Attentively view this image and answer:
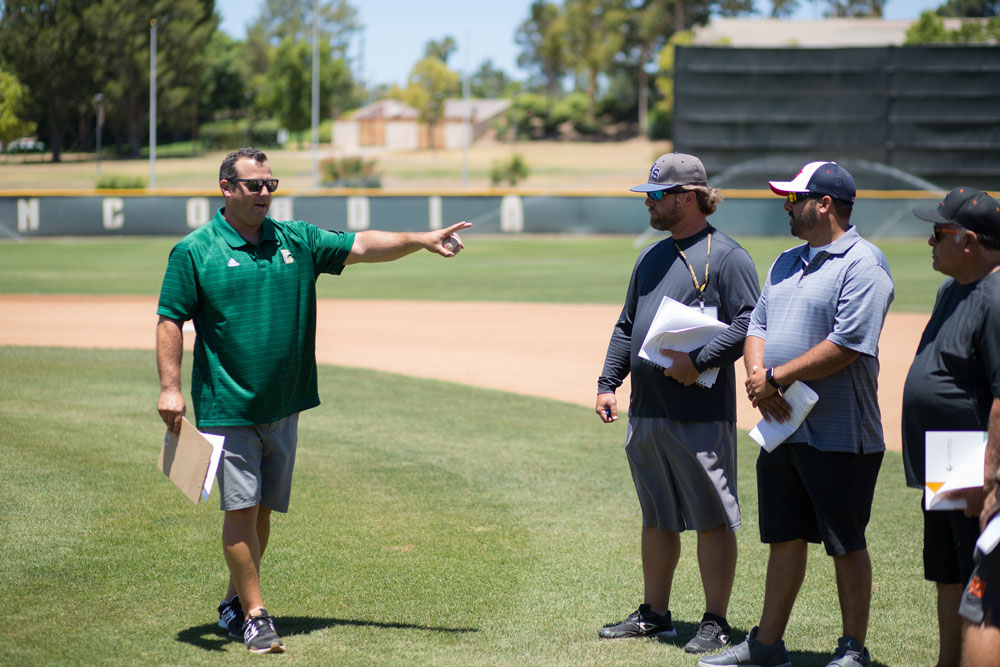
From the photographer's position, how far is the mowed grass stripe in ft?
14.0

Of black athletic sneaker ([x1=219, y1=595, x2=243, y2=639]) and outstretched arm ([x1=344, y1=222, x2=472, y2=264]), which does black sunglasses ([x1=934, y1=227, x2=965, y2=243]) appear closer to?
outstretched arm ([x1=344, y1=222, x2=472, y2=264])

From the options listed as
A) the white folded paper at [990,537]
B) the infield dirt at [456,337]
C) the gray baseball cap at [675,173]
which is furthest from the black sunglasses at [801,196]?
the infield dirt at [456,337]

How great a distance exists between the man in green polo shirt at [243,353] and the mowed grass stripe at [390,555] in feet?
1.62

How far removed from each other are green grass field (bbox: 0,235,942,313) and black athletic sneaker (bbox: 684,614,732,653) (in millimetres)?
14050

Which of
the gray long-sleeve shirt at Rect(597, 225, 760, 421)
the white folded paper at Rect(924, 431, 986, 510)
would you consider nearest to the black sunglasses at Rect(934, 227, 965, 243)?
the white folded paper at Rect(924, 431, 986, 510)

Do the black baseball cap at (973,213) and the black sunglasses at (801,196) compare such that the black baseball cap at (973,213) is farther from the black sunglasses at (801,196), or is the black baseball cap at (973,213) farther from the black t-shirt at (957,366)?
the black sunglasses at (801,196)

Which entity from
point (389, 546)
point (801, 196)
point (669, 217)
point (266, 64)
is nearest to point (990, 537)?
point (801, 196)

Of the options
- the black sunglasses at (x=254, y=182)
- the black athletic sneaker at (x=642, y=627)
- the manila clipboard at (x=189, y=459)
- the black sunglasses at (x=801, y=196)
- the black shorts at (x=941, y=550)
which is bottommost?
the black athletic sneaker at (x=642, y=627)

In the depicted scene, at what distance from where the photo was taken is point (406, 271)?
24.0 m

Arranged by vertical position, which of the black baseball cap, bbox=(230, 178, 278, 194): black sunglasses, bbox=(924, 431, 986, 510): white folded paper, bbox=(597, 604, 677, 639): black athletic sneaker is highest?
bbox=(230, 178, 278, 194): black sunglasses

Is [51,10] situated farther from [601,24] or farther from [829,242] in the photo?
[601,24]

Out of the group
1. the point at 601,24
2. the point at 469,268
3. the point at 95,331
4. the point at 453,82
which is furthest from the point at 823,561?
the point at 601,24

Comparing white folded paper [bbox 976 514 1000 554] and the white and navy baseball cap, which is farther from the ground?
the white and navy baseball cap

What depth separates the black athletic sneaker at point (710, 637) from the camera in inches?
168
